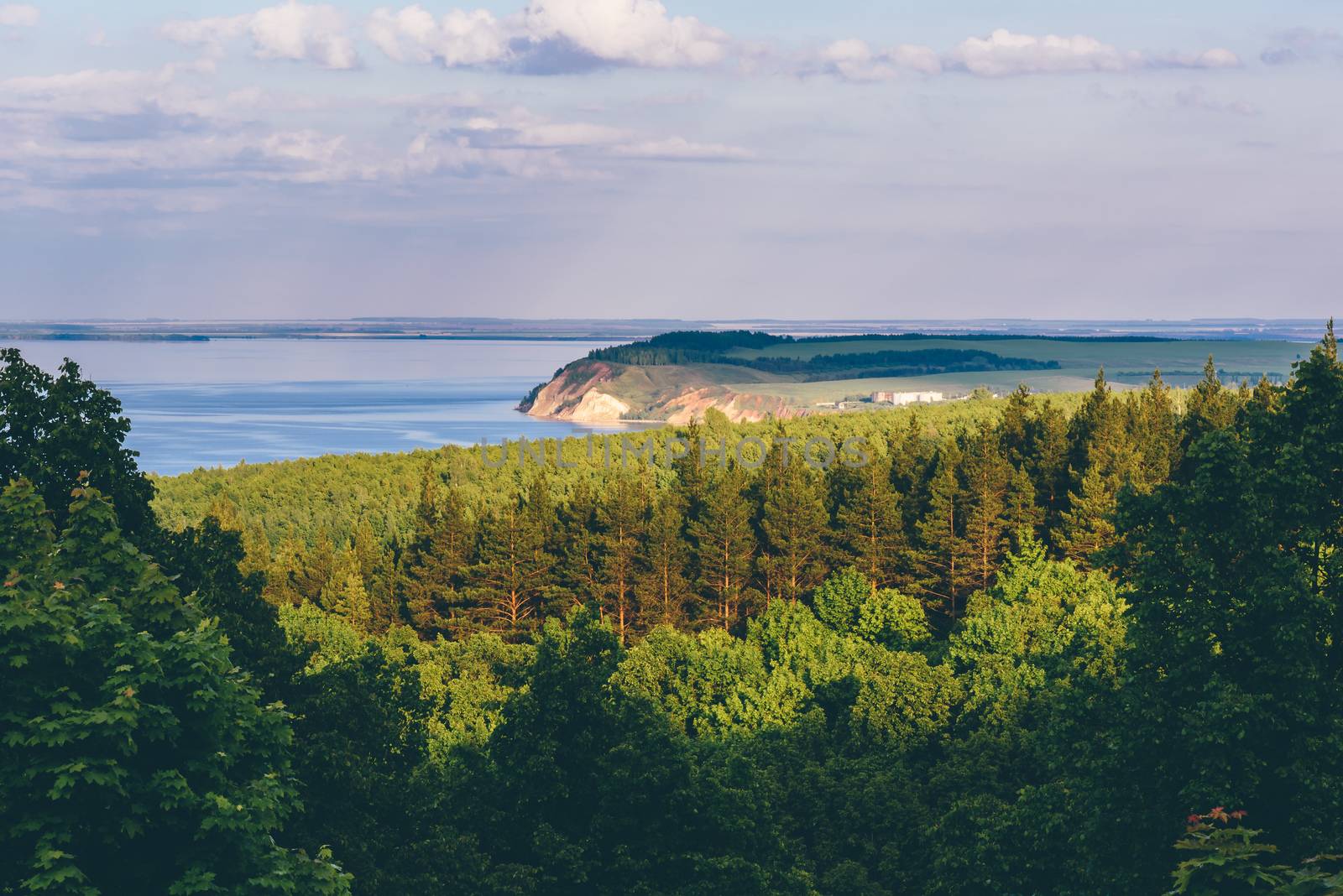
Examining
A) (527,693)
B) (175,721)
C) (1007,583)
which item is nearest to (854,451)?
(1007,583)

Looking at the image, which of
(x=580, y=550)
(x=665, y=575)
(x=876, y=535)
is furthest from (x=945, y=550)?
(x=580, y=550)

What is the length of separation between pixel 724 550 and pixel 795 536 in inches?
157

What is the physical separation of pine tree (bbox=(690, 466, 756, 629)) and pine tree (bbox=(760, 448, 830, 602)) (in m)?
1.35

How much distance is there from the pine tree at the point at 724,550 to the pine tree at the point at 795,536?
4.41ft

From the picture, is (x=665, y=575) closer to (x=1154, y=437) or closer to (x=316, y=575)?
(x=316, y=575)

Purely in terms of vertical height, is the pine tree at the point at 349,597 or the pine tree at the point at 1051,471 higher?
the pine tree at the point at 1051,471

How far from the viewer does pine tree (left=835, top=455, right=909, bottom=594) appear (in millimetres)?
76812

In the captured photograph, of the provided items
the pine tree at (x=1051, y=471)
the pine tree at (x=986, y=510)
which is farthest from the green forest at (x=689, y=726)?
the pine tree at (x=1051, y=471)

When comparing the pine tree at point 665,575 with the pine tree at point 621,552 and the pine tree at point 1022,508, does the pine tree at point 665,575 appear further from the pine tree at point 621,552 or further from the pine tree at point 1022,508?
the pine tree at point 1022,508

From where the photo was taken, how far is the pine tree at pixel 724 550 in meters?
76.5

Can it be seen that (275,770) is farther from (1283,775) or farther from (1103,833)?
(1283,775)

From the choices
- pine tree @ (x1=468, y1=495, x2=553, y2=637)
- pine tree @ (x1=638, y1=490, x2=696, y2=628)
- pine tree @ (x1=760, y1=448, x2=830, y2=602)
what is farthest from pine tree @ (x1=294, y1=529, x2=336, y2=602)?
pine tree @ (x1=760, y1=448, x2=830, y2=602)

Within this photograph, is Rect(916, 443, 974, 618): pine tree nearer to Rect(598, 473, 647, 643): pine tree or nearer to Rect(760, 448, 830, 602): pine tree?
Rect(760, 448, 830, 602): pine tree

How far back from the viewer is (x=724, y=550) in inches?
3029
